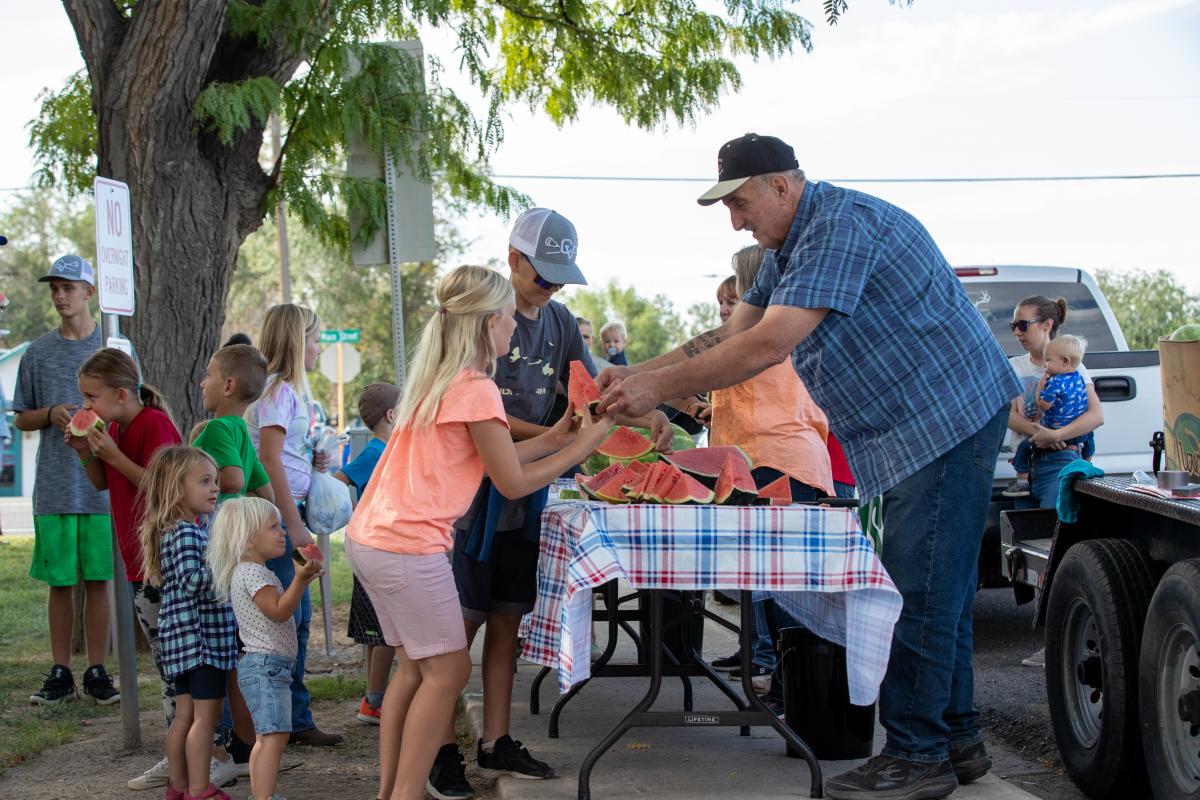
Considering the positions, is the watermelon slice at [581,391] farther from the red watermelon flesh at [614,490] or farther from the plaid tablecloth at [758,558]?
the plaid tablecloth at [758,558]

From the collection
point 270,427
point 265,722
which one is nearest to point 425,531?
point 265,722

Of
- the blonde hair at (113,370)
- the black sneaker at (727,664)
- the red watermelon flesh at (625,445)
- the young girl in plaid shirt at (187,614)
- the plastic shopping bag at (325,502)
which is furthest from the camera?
the black sneaker at (727,664)

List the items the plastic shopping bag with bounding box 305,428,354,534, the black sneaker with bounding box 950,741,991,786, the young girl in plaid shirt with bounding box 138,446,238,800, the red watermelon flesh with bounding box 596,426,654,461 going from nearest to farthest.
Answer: the black sneaker with bounding box 950,741,991,786
the young girl in plaid shirt with bounding box 138,446,238,800
the red watermelon flesh with bounding box 596,426,654,461
the plastic shopping bag with bounding box 305,428,354,534

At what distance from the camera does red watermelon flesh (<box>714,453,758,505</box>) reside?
427cm

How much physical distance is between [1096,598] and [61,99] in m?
7.93

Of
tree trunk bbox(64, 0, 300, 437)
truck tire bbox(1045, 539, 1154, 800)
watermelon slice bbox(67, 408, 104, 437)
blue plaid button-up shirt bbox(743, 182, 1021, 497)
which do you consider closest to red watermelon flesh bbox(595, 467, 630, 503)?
Result: blue plaid button-up shirt bbox(743, 182, 1021, 497)

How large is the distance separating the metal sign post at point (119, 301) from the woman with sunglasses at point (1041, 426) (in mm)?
4497

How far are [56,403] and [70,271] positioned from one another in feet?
2.57

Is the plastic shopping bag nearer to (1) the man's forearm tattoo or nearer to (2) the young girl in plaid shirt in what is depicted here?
(2) the young girl in plaid shirt

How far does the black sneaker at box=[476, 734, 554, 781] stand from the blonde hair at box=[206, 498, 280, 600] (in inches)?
45.1

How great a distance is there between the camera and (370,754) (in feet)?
18.7

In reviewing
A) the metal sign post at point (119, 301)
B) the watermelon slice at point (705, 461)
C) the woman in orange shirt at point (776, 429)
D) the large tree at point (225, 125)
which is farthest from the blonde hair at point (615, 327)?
the watermelon slice at point (705, 461)

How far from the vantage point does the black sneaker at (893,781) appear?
4.15 m

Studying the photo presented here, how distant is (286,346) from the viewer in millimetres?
5879
